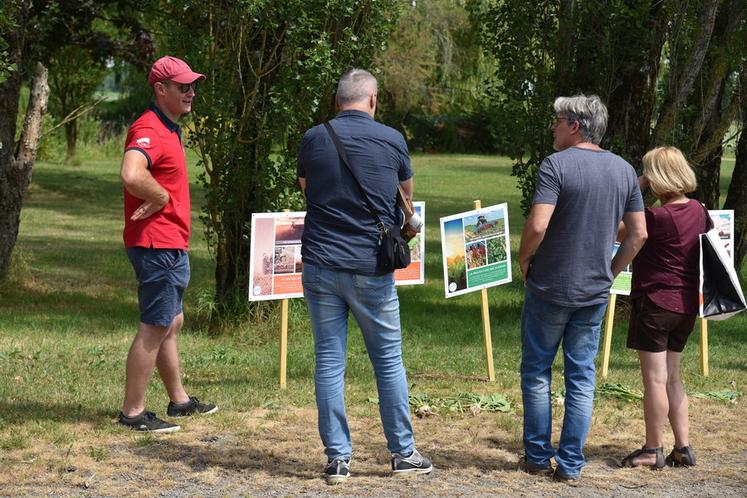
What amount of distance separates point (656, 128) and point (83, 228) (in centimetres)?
1286

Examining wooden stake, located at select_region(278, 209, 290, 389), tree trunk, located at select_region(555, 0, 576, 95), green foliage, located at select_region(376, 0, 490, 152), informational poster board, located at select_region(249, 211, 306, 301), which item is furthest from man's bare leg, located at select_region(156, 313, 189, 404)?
green foliage, located at select_region(376, 0, 490, 152)

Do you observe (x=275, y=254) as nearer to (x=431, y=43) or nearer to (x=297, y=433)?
(x=297, y=433)

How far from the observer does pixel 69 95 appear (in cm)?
3559

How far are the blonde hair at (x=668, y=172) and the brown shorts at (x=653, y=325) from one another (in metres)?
0.61

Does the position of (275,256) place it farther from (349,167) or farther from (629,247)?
(629,247)

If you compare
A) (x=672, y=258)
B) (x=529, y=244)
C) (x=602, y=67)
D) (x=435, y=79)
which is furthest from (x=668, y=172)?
(x=435, y=79)

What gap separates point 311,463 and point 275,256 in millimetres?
2315

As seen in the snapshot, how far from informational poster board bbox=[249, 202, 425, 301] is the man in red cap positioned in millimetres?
1503

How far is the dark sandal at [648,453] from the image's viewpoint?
6379 mm

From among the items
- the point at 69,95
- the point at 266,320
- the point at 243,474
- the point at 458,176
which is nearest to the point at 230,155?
the point at 266,320

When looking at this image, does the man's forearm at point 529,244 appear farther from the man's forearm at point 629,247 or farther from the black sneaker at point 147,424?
the black sneaker at point 147,424

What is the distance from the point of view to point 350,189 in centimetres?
562

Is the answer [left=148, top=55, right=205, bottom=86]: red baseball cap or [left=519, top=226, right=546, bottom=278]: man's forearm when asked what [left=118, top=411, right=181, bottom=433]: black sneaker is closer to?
[left=148, top=55, right=205, bottom=86]: red baseball cap

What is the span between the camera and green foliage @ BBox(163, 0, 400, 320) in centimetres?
1011
